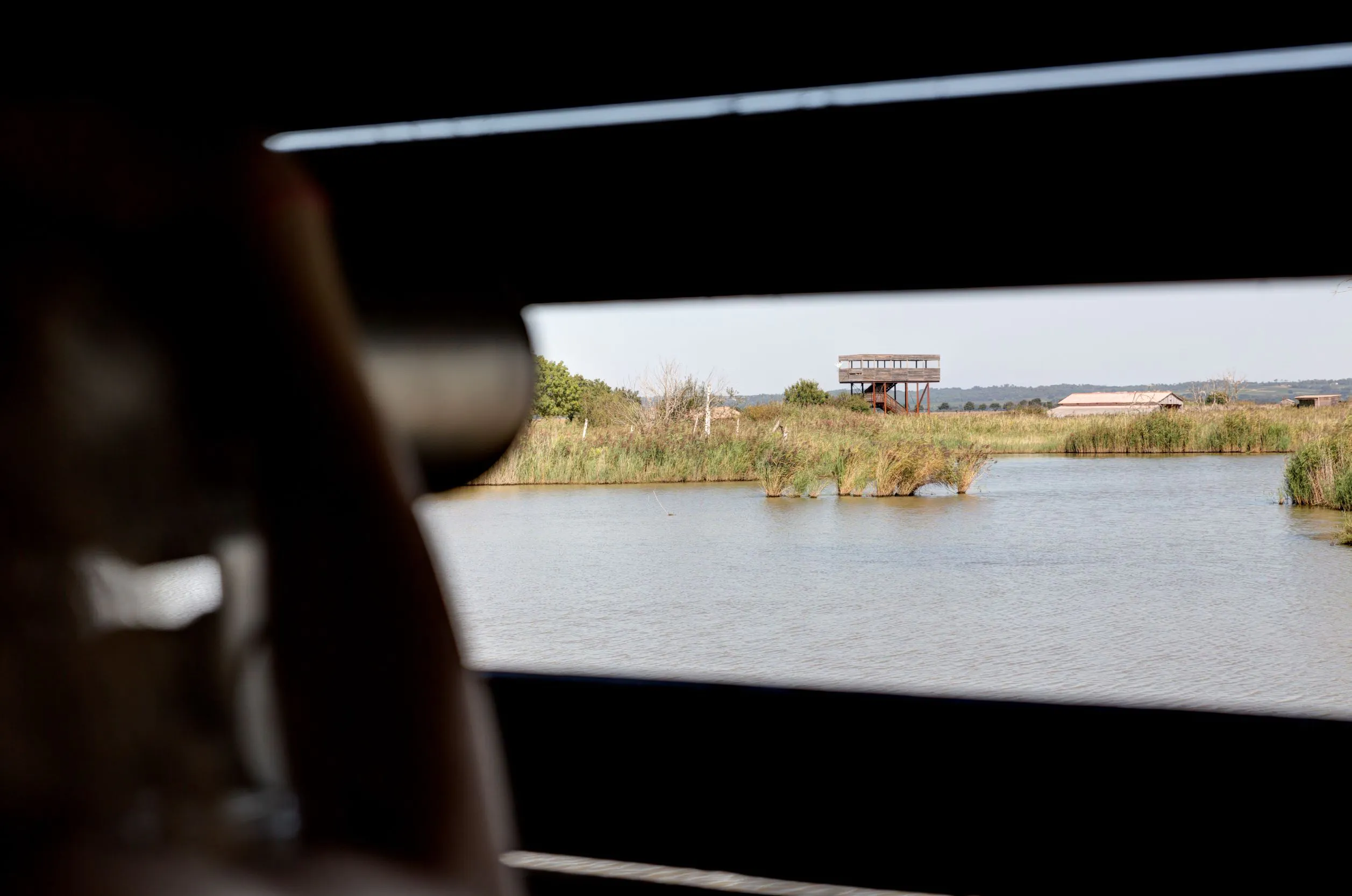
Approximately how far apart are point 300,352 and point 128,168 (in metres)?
0.03

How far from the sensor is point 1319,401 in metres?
12.9

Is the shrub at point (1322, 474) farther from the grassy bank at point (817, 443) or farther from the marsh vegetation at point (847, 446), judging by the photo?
the grassy bank at point (817, 443)

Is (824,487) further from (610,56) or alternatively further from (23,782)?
(23,782)

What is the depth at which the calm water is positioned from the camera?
654cm

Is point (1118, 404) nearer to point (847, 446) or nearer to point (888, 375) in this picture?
point (888, 375)

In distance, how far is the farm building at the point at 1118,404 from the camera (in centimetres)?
1390

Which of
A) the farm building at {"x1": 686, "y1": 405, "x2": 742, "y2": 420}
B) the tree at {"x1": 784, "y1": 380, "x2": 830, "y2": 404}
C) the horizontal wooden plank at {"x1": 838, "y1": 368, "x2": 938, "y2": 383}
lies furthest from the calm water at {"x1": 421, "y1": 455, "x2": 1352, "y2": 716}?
the tree at {"x1": 784, "y1": 380, "x2": 830, "y2": 404}

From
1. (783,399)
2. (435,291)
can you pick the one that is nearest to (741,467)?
(783,399)

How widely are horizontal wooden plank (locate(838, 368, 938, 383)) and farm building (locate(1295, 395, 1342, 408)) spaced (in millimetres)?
4732

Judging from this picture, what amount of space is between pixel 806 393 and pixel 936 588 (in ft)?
37.5

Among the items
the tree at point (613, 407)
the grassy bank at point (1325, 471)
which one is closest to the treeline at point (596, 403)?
the tree at point (613, 407)

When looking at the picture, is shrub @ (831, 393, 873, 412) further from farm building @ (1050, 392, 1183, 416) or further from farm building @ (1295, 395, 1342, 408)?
farm building @ (1295, 395, 1342, 408)

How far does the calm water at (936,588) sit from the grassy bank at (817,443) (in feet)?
0.85

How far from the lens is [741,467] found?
477 inches
